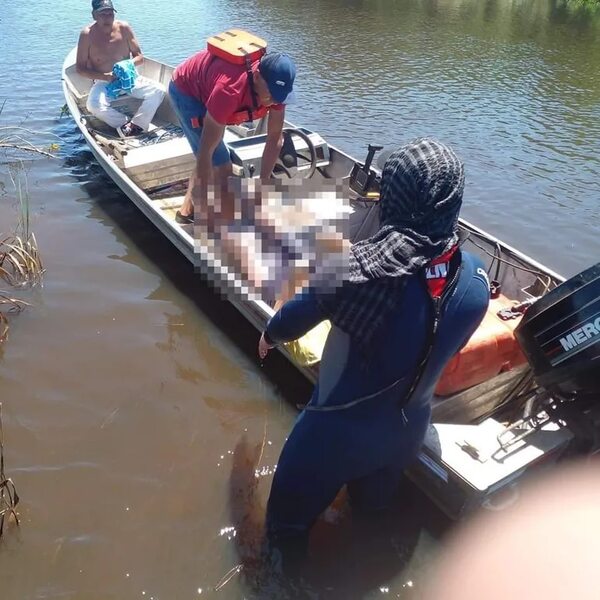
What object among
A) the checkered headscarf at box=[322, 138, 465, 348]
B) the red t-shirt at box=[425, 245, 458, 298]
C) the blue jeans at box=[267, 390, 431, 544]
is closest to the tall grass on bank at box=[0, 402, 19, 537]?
the blue jeans at box=[267, 390, 431, 544]

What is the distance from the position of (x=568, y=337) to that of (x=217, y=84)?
319 cm

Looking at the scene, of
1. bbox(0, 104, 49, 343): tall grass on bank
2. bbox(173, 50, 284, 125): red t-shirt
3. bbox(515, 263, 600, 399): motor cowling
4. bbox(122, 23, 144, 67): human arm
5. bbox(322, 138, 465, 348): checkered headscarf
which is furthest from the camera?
bbox(122, 23, 144, 67): human arm

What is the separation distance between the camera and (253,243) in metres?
3.73

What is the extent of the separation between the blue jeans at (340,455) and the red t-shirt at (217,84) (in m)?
2.96

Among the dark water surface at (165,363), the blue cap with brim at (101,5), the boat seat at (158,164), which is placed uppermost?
the blue cap with brim at (101,5)

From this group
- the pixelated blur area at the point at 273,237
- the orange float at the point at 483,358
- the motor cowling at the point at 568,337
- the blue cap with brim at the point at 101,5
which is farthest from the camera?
the blue cap with brim at the point at 101,5

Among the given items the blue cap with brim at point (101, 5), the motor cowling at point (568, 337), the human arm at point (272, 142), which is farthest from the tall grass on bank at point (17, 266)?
the motor cowling at point (568, 337)

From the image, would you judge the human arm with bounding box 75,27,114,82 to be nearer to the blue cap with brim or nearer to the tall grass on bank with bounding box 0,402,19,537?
the blue cap with brim

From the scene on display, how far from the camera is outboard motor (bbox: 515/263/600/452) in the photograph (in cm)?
301

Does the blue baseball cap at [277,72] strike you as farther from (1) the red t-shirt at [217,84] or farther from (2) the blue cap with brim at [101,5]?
(2) the blue cap with brim at [101,5]

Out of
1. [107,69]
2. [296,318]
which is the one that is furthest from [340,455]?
[107,69]

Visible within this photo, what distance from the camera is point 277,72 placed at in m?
4.57

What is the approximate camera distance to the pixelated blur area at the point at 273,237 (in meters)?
2.39

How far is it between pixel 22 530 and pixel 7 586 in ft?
1.05
